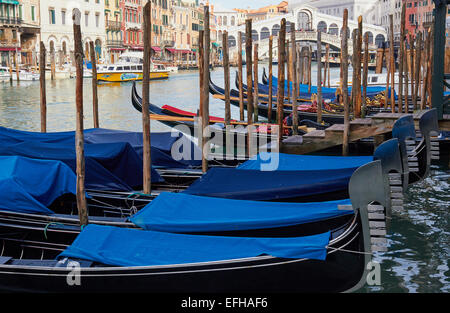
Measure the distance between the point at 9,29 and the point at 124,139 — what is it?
2000 cm

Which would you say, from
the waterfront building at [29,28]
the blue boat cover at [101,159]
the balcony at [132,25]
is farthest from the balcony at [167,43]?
the blue boat cover at [101,159]

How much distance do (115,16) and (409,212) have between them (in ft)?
91.7

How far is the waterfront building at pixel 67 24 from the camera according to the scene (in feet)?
85.1

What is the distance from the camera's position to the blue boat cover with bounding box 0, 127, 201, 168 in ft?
17.0

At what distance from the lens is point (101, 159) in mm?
4500

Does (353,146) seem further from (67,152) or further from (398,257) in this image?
(67,152)

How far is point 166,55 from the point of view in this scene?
38.5 m

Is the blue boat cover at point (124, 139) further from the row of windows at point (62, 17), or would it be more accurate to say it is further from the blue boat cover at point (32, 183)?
the row of windows at point (62, 17)

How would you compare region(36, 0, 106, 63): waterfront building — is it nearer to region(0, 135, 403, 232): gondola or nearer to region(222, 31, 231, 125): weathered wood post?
region(222, 31, 231, 125): weathered wood post

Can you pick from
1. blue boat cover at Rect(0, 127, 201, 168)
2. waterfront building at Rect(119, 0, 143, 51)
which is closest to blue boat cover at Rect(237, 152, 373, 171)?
blue boat cover at Rect(0, 127, 201, 168)

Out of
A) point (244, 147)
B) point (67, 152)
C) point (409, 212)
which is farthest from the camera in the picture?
point (244, 147)
